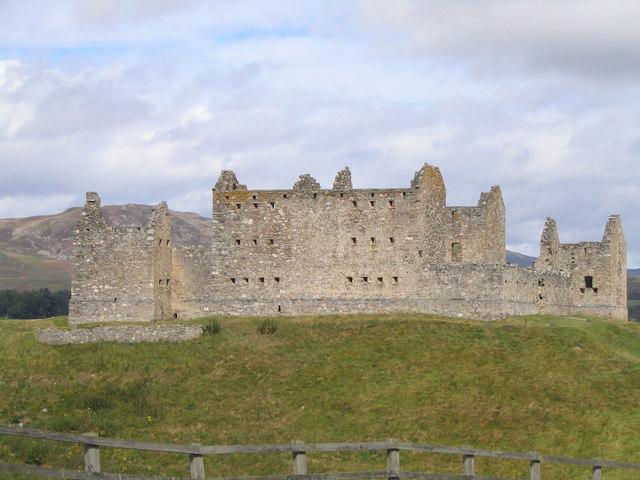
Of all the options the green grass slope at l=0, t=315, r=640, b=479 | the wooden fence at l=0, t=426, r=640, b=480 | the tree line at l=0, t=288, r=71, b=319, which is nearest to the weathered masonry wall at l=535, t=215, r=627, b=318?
the green grass slope at l=0, t=315, r=640, b=479

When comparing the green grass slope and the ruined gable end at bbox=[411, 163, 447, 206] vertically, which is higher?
the ruined gable end at bbox=[411, 163, 447, 206]

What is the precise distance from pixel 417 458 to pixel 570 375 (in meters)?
10.6

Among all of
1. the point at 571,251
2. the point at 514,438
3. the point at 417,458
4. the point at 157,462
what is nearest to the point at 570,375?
the point at 514,438

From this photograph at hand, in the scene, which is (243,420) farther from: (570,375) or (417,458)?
(570,375)

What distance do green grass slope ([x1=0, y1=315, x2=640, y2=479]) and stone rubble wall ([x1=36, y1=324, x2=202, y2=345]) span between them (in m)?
0.75

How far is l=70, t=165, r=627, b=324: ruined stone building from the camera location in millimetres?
61681

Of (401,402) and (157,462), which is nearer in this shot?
(157,462)

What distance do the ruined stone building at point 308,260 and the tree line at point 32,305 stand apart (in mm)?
76803

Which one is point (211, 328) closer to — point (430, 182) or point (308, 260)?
point (308, 260)

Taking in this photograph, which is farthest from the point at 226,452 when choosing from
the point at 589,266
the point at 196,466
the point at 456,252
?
the point at 589,266

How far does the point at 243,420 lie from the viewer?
48.1 m

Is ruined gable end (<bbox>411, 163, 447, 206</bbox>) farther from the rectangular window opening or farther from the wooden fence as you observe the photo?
the wooden fence

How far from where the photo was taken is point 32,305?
469 ft

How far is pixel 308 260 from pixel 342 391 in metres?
13.8
